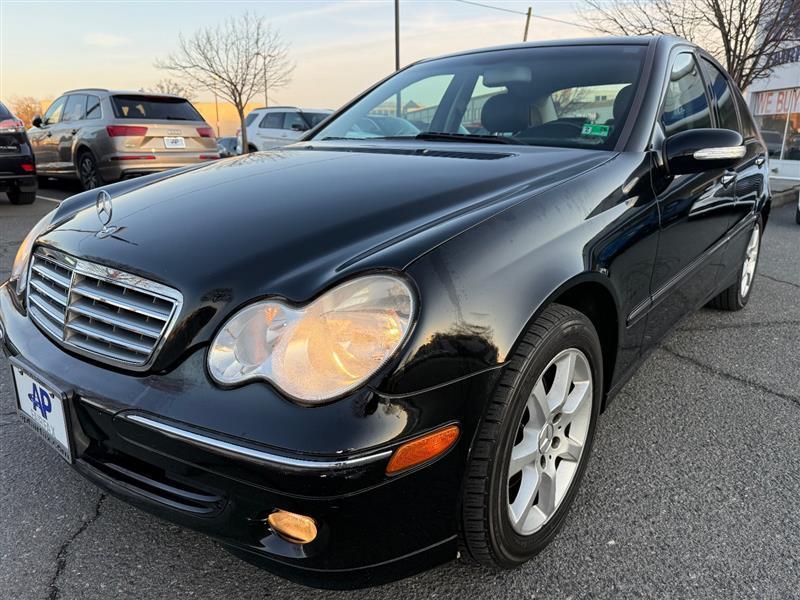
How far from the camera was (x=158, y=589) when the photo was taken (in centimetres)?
164

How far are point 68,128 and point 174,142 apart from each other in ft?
6.13

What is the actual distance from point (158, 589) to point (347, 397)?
0.87m

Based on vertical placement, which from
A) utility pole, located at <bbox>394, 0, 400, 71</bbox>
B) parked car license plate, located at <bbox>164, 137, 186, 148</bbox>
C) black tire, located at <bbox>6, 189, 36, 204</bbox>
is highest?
utility pole, located at <bbox>394, 0, 400, 71</bbox>

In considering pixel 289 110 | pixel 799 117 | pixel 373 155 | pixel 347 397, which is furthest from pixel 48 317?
pixel 799 117

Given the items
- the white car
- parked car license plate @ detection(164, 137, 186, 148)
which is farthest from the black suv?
the white car

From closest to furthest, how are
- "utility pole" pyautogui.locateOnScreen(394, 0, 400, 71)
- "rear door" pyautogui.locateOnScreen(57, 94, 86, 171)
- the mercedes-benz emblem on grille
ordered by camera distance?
1. the mercedes-benz emblem on grille
2. "rear door" pyautogui.locateOnScreen(57, 94, 86, 171)
3. "utility pole" pyautogui.locateOnScreen(394, 0, 400, 71)

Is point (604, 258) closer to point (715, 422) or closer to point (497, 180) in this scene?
point (497, 180)

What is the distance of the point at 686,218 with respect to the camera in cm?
246

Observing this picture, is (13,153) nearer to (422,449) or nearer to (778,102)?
(422,449)

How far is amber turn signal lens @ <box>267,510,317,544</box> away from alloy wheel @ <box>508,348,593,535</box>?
0.53 meters

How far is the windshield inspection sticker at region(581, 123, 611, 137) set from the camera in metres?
2.35

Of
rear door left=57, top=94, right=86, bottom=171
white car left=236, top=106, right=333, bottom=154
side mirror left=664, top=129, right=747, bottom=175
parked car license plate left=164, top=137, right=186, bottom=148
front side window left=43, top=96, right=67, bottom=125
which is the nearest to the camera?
side mirror left=664, top=129, right=747, bottom=175

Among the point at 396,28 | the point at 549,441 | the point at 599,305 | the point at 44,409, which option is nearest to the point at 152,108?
the point at 44,409

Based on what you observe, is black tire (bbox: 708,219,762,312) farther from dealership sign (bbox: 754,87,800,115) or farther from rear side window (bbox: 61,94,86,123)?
dealership sign (bbox: 754,87,800,115)
